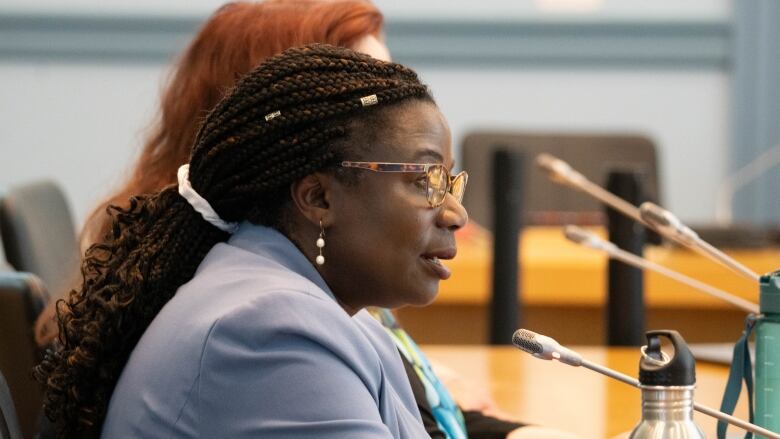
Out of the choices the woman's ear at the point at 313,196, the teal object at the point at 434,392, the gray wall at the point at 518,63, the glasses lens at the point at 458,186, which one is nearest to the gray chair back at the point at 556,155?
the gray wall at the point at 518,63

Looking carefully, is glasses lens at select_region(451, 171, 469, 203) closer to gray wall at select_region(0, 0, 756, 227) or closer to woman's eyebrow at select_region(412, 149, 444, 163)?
woman's eyebrow at select_region(412, 149, 444, 163)

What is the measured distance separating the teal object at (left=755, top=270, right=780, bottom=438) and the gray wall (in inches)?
170

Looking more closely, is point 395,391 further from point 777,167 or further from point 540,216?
point 777,167

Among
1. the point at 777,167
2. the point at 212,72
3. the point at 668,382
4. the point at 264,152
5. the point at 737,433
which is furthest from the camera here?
the point at 777,167

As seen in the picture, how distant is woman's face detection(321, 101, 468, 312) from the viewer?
46.5 inches

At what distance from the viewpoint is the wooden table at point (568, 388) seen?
1771mm

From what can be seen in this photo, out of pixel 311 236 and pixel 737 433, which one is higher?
pixel 311 236

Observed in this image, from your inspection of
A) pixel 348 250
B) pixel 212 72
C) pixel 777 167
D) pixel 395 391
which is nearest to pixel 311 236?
pixel 348 250

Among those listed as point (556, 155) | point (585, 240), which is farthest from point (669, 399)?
point (556, 155)

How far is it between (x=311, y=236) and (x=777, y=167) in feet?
15.0

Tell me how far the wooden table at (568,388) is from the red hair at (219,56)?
0.63m

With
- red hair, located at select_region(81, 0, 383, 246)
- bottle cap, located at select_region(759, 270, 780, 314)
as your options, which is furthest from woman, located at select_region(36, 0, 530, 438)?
bottle cap, located at select_region(759, 270, 780, 314)

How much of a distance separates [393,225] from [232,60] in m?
0.68

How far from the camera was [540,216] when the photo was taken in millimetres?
4328
